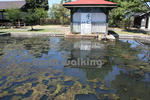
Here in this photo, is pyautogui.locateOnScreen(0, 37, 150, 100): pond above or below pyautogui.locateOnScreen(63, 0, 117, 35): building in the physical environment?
below

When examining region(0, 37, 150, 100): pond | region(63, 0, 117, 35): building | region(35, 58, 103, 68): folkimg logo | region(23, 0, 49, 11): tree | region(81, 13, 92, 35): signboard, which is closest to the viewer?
region(0, 37, 150, 100): pond

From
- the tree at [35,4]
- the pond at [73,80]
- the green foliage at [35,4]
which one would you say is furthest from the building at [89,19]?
the green foliage at [35,4]

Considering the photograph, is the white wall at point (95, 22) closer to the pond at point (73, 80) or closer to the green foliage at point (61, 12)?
the pond at point (73, 80)

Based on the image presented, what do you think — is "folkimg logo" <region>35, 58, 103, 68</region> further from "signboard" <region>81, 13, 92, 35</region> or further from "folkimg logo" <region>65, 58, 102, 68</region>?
"signboard" <region>81, 13, 92, 35</region>

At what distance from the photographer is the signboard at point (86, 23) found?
51.0ft

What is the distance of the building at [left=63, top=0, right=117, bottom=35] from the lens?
15333 mm

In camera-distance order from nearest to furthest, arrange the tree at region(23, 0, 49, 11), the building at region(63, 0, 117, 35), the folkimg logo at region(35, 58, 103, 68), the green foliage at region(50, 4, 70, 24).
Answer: the folkimg logo at region(35, 58, 103, 68) → the building at region(63, 0, 117, 35) → the green foliage at region(50, 4, 70, 24) → the tree at region(23, 0, 49, 11)

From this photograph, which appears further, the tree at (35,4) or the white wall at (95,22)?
the tree at (35,4)

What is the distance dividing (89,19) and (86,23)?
1.77ft

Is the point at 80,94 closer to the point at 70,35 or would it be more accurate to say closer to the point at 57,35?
the point at 70,35

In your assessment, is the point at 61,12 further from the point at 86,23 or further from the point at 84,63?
the point at 84,63

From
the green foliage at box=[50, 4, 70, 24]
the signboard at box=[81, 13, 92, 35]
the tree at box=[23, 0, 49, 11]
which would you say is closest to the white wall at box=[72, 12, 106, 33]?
the signboard at box=[81, 13, 92, 35]

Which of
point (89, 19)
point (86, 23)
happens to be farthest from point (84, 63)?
point (89, 19)

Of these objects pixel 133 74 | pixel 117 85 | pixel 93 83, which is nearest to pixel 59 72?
pixel 93 83
